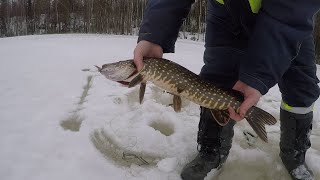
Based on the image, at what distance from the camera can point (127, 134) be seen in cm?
236

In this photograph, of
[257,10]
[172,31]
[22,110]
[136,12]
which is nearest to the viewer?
[257,10]

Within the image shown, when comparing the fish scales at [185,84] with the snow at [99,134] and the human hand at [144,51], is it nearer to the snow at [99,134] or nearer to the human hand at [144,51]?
the human hand at [144,51]

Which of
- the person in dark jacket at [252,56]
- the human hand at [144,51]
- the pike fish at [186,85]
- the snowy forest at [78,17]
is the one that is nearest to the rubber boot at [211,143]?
the person in dark jacket at [252,56]

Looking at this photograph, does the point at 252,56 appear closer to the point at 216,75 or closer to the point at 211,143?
the point at 216,75

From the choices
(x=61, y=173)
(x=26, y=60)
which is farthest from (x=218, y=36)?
(x=26, y=60)

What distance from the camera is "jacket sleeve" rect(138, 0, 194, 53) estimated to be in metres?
1.89

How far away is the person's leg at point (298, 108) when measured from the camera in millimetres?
1959

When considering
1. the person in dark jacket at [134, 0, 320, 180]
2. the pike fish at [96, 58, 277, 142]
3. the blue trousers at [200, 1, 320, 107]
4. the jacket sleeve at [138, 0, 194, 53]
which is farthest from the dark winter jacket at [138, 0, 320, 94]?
the jacket sleeve at [138, 0, 194, 53]

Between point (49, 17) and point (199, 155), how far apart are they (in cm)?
818

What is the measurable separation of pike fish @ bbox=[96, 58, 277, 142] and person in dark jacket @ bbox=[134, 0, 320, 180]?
0.15 feet

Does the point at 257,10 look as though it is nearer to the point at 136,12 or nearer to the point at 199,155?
the point at 199,155

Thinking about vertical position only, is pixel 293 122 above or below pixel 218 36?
below

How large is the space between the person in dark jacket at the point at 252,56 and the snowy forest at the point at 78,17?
5995 millimetres

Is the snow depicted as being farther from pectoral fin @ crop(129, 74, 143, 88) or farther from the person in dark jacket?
pectoral fin @ crop(129, 74, 143, 88)
